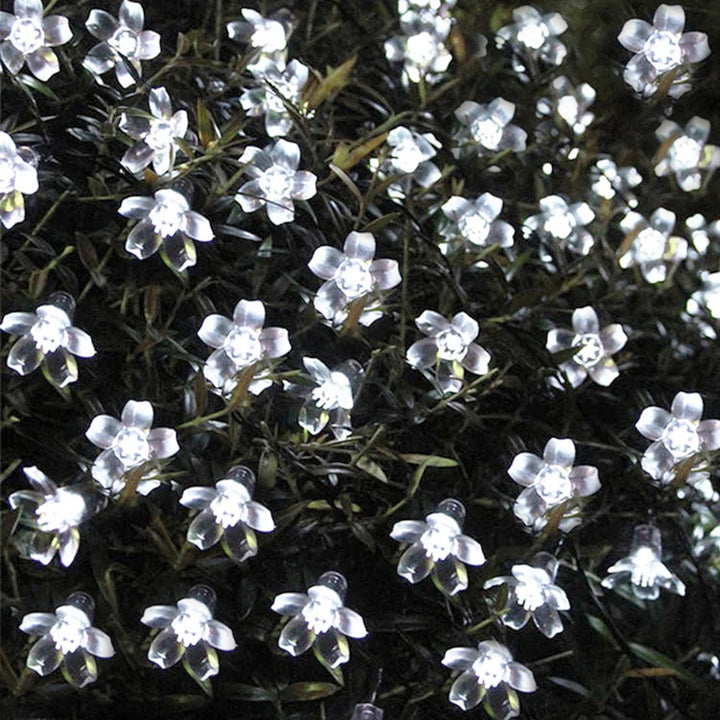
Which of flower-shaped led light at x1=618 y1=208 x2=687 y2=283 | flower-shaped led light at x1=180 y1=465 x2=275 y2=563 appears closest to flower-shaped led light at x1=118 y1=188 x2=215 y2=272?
flower-shaped led light at x1=180 y1=465 x2=275 y2=563

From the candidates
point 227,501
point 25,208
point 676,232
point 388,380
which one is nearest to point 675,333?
point 676,232

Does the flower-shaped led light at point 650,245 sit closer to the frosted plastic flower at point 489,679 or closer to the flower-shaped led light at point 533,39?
the flower-shaped led light at point 533,39

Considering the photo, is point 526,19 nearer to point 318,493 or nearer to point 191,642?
point 318,493

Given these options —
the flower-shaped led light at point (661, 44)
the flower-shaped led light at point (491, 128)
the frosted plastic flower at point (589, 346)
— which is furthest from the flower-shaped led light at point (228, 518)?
the flower-shaped led light at point (661, 44)

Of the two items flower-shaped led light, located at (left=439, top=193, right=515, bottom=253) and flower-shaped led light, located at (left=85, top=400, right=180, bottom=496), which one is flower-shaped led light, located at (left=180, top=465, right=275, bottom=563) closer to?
flower-shaped led light, located at (left=85, top=400, right=180, bottom=496)

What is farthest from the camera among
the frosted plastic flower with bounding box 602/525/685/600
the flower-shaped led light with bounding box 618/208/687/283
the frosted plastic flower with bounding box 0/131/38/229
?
the flower-shaped led light with bounding box 618/208/687/283
